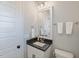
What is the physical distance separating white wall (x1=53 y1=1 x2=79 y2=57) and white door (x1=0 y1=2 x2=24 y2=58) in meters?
1.02

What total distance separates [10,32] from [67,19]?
1460mm

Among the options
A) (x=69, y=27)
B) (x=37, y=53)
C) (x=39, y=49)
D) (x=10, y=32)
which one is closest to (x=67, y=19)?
(x=69, y=27)

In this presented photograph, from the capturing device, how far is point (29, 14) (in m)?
2.81

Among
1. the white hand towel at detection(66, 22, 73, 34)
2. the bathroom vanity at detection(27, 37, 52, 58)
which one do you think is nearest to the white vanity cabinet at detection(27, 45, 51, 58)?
the bathroom vanity at detection(27, 37, 52, 58)

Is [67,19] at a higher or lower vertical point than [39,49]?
higher

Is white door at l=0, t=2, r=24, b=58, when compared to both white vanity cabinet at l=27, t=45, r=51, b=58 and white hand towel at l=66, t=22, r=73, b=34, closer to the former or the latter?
white vanity cabinet at l=27, t=45, r=51, b=58

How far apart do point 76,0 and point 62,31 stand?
800 millimetres

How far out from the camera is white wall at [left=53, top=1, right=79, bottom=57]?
6.51 feet

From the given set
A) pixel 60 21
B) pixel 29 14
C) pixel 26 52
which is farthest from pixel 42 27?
pixel 26 52

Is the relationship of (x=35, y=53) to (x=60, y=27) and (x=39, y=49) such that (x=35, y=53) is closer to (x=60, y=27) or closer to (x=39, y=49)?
(x=39, y=49)

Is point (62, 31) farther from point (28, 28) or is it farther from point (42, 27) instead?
point (28, 28)

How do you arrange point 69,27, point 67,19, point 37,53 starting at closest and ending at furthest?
point 69,27
point 67,19
point 37,53

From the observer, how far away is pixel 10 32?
7.06 ft

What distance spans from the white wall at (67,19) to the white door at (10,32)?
1022mm
